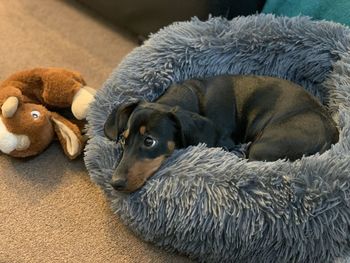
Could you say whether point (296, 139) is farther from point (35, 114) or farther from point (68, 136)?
point (35, 114)

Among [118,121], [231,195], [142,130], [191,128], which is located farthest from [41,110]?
[231,195]

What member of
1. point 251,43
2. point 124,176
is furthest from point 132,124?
point 251,43

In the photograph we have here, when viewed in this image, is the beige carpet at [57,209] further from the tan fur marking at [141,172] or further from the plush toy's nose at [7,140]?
the tan fur marking at [141,172]

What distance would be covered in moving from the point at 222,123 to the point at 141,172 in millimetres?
397

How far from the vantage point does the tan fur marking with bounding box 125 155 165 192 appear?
56.9 inches

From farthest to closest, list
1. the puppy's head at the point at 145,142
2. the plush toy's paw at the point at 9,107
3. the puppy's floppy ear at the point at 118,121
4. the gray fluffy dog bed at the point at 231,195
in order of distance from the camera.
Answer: the plush toy's paw at the point at 9,107
the puppy's floppy ear at the point at 118,121
the puppy's head at the point at 145,142
the gray fluffy dog bed at the point at 231,195

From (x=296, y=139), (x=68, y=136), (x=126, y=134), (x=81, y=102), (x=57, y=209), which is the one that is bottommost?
(x=57, y=209)

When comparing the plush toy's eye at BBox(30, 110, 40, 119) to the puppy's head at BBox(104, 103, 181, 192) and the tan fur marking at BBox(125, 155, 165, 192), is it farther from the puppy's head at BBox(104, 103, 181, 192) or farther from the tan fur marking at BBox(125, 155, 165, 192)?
the tan fur marking at BBox(125, 155, 165, 192)

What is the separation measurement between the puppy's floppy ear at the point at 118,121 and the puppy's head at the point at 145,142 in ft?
0.10

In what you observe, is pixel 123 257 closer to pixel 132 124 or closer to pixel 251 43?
pixel 132 124

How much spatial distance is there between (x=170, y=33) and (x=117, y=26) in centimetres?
77

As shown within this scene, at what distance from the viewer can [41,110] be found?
1.79 metres

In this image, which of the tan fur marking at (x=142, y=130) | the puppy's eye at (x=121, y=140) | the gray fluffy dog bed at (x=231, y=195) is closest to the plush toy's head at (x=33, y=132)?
the gray fluffy dog bed at (x=231, y=195)

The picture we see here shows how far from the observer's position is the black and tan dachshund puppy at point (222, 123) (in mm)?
1503
